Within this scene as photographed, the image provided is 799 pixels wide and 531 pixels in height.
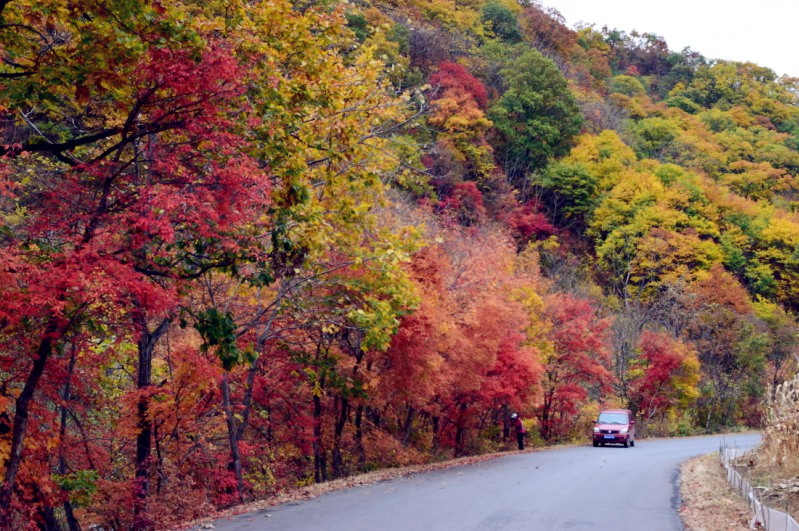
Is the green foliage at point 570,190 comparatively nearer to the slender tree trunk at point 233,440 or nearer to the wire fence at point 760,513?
the wire fence at point 760,513

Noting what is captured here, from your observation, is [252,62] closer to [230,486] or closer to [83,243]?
[83,243]

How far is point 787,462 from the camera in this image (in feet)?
45.6

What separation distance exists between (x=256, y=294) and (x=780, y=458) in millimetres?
A: 11704

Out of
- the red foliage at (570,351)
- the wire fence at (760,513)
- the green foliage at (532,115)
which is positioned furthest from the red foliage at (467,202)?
the wire fence at (760,513)

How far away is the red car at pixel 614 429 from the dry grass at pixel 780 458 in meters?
15.0

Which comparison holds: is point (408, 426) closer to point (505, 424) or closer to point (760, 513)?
point (505, 424)

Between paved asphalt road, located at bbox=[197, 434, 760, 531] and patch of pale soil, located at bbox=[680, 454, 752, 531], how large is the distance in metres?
0.28

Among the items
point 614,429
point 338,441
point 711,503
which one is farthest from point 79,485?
point 614,429

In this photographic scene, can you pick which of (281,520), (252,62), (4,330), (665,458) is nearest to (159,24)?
(252,62)

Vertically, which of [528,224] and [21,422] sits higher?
[528,224]

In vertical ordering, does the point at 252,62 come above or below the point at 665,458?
above

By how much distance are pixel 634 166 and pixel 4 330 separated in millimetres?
56479

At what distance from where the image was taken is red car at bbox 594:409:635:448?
32062 millimetres

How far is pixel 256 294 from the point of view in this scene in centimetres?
1808
